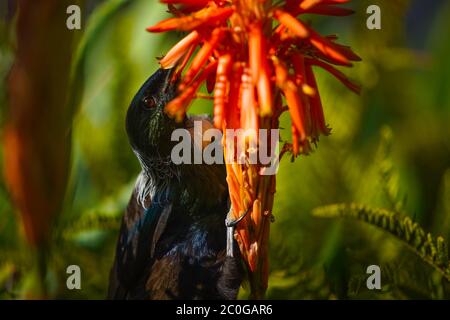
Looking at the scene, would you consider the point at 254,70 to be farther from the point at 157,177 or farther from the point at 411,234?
the point at 411,234

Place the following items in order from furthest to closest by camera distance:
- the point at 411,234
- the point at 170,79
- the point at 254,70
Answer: the point at 411,234 < the point at 170,79 < the point at 254,70

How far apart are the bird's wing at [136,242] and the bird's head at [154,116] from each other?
0.37ft

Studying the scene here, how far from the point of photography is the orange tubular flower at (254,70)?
962 mm

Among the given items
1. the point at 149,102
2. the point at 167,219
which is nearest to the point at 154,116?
the point at 149,102

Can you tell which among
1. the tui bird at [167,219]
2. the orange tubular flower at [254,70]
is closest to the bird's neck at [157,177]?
the tui bird at [167,219]

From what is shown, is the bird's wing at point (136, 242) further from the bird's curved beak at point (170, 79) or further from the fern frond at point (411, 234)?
the fern frond at point (411, 234)

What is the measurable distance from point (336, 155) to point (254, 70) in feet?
1.58

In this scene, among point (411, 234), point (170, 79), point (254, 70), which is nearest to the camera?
point (254, 70)

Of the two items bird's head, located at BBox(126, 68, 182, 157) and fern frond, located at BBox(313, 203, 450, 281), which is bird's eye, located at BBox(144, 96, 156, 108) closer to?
bird's head, located at BBox(126, 68, 182, 157)

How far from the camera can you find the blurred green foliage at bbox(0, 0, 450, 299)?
1.35 meters

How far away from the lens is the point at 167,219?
1.25m

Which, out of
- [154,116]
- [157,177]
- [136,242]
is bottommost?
[136,242]
